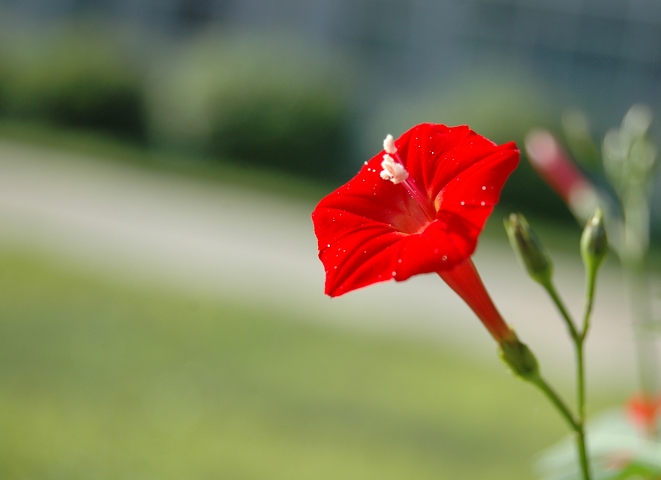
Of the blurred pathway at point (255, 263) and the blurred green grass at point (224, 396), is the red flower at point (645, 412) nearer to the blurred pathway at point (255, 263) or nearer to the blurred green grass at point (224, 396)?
the blurred green grass at point (224, 396)

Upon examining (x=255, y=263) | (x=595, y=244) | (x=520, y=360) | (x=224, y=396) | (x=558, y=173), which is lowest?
(x=520, y=360)

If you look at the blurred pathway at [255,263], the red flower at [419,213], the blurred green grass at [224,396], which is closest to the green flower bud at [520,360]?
the red flower at [419,213]

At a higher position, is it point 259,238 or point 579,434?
point 259,238

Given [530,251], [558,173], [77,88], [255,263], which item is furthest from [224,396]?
[77,88]

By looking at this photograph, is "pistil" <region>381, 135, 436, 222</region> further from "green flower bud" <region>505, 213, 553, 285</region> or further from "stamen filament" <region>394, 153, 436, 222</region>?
"green flower bud" <region>505, 213, 553, 285</region>

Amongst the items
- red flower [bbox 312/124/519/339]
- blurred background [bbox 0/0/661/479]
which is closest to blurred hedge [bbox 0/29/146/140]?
blurred background [bbox 0/0/661/479]

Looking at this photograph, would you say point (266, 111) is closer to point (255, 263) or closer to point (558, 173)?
point (255, 263)
